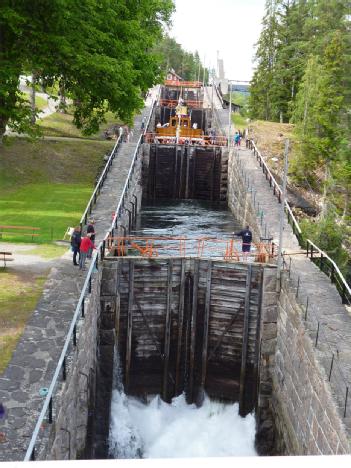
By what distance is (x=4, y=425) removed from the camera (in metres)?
9.01

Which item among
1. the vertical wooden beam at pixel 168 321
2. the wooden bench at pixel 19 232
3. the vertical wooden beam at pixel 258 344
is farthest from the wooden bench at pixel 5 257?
the vertical wooden beam at pixel 258 344

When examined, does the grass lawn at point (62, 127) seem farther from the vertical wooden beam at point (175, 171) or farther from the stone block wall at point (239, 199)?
the stone block wall at point (239, 199)

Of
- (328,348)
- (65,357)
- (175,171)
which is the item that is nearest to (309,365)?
(328,348)

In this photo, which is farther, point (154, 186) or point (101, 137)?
point (101, 137)

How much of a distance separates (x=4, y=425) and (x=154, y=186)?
2620cm

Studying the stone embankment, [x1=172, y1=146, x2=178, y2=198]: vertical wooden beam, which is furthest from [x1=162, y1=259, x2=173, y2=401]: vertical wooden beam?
[x1=172, y1=146, x2=178, y2=198]: vertical wooden beam

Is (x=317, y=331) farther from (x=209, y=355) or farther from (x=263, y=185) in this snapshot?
(x=263, y=185)

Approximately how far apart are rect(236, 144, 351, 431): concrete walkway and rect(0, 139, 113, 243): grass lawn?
893 centimetres

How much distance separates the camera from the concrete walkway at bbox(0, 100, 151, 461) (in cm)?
886

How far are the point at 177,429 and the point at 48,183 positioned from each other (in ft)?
55.3

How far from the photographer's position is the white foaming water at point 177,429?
53.3ft

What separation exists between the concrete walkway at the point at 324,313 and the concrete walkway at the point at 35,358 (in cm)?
564

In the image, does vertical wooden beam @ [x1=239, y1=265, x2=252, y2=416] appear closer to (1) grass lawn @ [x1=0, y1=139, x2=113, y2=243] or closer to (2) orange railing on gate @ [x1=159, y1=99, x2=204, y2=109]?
(1) grass lawn @ [x1=0, y1=139, x2=113, y2=243]

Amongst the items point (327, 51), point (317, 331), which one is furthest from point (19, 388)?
point (327, 51)
